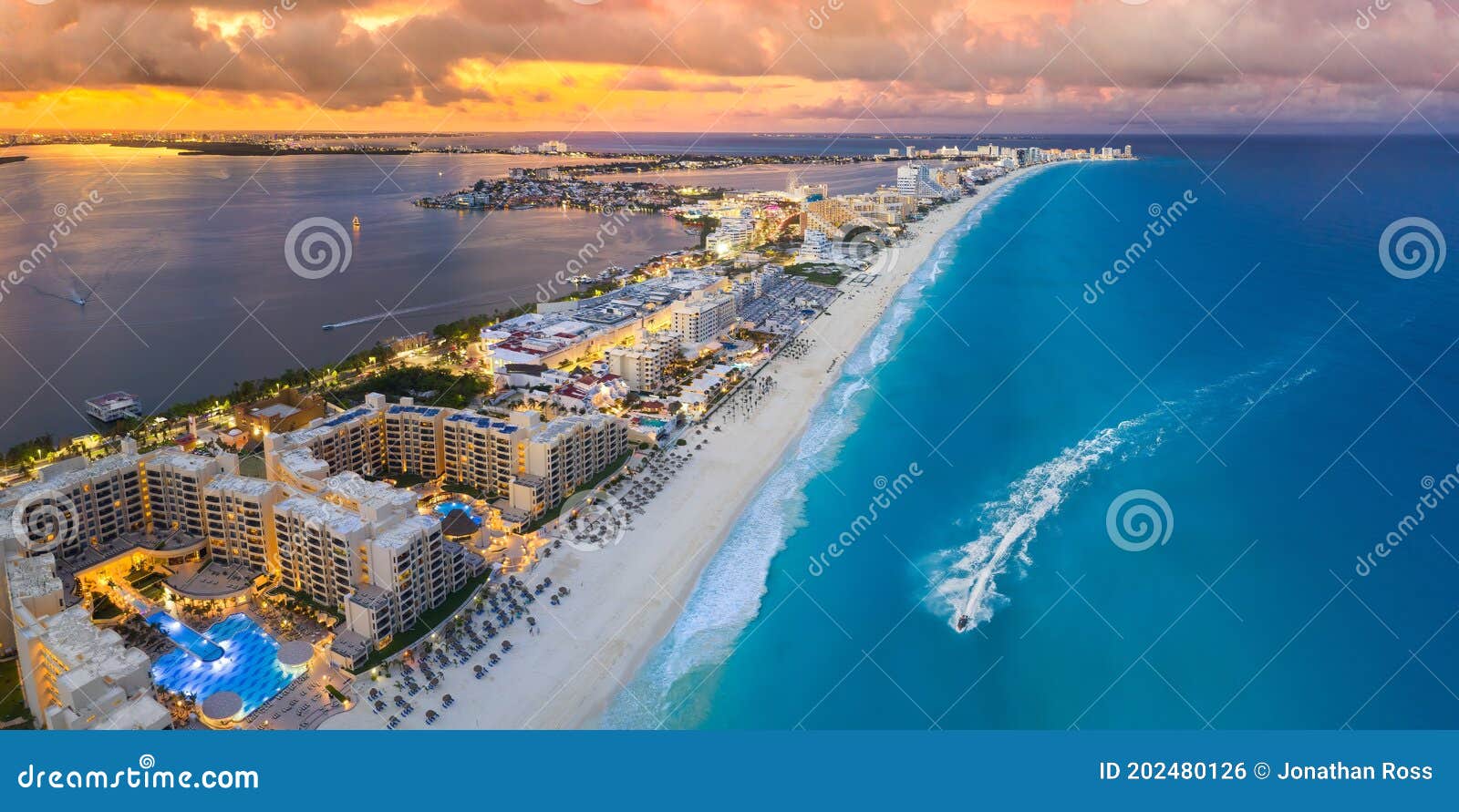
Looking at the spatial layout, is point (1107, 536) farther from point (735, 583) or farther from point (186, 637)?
point (186, 637)

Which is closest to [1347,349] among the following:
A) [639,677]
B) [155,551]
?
[639,677]

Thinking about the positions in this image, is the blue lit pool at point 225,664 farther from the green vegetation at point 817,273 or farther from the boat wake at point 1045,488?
the green vegetation at point 817,273

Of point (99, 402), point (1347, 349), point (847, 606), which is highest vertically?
point (1347, 349)

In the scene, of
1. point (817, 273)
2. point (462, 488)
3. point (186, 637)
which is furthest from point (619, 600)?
point (817, 273)

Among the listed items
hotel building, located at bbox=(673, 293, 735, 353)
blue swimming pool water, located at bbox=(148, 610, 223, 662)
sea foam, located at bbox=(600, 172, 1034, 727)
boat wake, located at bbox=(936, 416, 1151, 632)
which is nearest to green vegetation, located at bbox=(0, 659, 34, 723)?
blue swimming pool water, located at bbox=(148, 610, 223, 662)

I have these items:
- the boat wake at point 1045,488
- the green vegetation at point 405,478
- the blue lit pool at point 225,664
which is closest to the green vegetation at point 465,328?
the green vegetation at point 405,478

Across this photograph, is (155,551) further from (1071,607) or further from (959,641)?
(1071,607)
